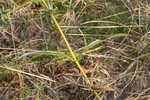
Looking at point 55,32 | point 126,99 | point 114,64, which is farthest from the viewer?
point 55,32

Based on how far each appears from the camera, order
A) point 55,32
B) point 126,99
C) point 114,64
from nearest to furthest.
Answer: point 126,99, point 114,64, point 55,32

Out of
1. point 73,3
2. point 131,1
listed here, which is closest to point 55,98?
point 73,3

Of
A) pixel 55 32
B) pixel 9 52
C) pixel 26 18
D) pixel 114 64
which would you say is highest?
pixel 26 18

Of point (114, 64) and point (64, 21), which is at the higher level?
point (64, 21)

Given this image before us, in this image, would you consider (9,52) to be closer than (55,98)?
No

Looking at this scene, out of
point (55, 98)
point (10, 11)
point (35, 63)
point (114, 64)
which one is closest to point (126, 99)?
point (114, 64)

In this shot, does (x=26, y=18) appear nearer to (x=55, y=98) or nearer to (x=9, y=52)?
(x=9, y=52)

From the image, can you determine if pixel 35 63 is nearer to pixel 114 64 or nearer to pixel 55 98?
pixel 55 98
